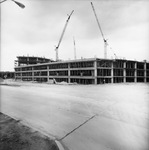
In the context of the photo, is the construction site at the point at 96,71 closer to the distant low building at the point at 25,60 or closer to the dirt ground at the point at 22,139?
the distant low building at the point at 25,60

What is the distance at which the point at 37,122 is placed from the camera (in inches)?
279

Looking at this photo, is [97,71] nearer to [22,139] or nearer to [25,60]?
[22,139]

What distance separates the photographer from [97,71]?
3631 centimetres

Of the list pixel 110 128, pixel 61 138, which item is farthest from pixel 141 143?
pixel 61 138

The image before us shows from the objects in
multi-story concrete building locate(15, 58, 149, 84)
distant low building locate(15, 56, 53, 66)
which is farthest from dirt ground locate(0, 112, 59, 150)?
distant low building locate(15, 56, 53, 66)

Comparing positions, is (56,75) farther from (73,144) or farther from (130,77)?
(73,144)

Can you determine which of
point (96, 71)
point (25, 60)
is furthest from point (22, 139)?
point (25, 60)

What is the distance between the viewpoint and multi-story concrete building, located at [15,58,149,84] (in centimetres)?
3675

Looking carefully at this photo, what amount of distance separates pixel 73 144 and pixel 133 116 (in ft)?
18.5

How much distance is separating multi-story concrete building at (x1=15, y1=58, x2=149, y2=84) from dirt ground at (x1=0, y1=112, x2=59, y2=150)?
3142cm

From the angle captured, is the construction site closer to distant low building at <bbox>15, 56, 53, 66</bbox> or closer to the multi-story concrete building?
the multi-story concrete building

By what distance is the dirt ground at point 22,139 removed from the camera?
443 cm

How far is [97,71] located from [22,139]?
109ft

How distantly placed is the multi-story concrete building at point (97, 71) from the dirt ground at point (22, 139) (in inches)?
1237
